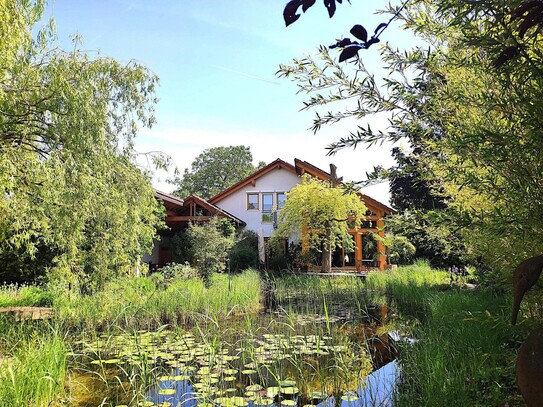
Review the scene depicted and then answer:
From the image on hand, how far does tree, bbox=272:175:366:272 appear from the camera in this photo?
14.9 metres

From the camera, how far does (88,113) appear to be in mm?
5203

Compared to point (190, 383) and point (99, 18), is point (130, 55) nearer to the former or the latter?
point (99, 18)

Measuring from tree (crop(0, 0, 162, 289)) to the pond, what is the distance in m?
1.55

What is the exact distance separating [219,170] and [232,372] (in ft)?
124

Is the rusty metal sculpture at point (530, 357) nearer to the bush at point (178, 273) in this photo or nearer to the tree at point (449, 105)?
the tree at point (449, 105)

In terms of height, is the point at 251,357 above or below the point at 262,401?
above

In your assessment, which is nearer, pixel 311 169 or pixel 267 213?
pixel 311 169

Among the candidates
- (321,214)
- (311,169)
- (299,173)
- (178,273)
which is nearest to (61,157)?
(178,273)

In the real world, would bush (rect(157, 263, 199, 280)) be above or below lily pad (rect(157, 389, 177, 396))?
above

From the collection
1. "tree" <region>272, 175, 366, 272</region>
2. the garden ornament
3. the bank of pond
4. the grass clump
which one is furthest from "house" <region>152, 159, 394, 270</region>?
the garden ornament

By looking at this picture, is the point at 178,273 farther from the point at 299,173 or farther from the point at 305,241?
the point at 299,173

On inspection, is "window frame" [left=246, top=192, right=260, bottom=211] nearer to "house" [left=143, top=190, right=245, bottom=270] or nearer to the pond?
"house" [left=143, top=190, right=245, bottom=270]

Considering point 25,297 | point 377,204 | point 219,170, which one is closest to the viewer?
point 25,297

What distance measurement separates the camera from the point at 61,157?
5070 millimetres
